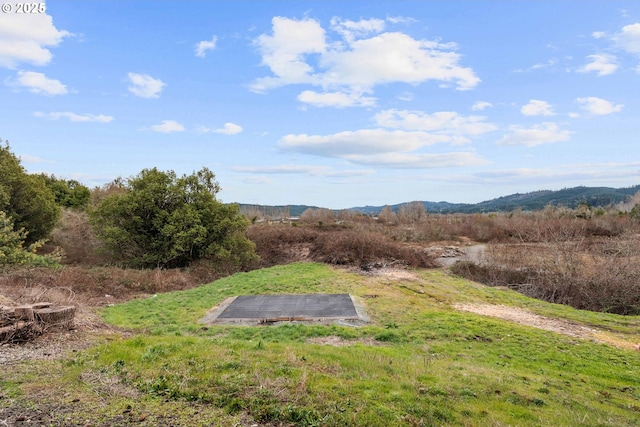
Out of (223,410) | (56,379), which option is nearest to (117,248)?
(56,379)

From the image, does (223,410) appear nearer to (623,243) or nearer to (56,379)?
(56,379)

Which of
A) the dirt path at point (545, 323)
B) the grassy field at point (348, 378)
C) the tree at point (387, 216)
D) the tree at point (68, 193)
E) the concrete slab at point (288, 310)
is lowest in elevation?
the dirt path at point (545, 323)

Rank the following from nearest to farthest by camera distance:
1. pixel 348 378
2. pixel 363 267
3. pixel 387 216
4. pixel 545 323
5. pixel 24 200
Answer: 1. pixel 348 378
2. pixel 545 323
3. pixel 24 200
4. pixel 363 267
5. pixel 387 216

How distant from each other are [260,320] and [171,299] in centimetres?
428

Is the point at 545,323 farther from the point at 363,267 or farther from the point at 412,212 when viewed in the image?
the point at 412,212

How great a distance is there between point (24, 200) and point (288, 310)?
14.8 m

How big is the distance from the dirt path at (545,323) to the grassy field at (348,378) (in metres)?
0.35

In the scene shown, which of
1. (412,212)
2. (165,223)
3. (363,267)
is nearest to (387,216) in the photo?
(412,212)

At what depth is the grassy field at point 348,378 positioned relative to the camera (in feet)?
10.9

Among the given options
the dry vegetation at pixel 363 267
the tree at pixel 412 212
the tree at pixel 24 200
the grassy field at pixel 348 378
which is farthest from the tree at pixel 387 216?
the grassy field at pixel 348 378

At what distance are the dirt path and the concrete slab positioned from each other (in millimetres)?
3620

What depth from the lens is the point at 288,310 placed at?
980 centimetres

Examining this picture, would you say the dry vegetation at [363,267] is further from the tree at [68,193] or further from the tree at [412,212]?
the tree at [412,212]

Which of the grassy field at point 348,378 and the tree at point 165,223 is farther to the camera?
the tree at point 165,223
